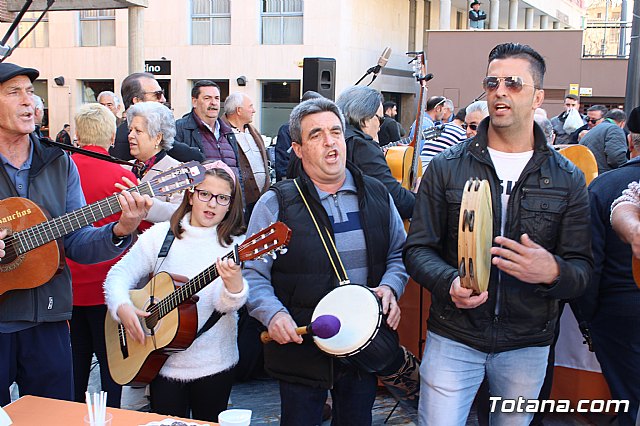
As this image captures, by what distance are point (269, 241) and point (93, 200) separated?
151 centimetres

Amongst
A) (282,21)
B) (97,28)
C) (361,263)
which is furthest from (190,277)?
(97,28)

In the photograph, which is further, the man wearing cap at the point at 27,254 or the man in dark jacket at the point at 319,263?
the man wearing cap at the point at 27,254

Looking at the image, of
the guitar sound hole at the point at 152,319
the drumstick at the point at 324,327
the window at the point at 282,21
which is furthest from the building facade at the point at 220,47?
the drumstick at the point at 324,327

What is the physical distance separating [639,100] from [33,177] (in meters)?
6.40

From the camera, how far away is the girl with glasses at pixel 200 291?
10.5 ft

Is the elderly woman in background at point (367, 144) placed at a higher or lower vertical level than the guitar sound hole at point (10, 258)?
higher

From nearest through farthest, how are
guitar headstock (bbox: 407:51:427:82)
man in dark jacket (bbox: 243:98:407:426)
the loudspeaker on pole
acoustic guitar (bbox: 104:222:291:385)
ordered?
man in dark jacket (bbox: 243:98:407:426) → acoustic guitar (bbox: 104:222:291:385) → guitar headstock (bbox: 407:51:427:82) → the loudspeaker on pole

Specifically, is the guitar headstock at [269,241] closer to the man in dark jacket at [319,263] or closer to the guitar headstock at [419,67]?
the man in dark jacket at [319,263]

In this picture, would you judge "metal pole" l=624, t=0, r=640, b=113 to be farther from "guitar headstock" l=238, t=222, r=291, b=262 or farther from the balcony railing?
the balcony railing

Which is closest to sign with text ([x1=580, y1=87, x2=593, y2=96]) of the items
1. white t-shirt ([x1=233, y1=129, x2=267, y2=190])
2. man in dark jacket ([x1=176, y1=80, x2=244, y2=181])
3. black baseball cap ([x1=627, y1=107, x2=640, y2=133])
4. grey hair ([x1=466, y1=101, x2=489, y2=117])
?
grey hair ([x1=466, y1=101, x2=489, y2=117])

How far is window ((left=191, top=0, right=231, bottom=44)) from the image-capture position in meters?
21.3

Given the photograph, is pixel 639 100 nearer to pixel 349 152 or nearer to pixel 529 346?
pixel 349 152

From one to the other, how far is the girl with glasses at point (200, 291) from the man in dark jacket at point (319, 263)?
1.19ft

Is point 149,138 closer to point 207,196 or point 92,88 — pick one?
point 207,196
